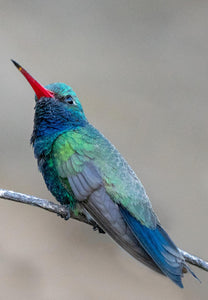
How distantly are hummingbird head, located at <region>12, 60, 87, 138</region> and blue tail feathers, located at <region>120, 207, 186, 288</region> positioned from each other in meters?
0.79

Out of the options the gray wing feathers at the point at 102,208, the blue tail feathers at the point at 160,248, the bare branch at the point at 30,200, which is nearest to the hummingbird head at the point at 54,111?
the gray wing feathers at the point at 102,208

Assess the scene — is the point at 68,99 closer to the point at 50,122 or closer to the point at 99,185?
the point at 50,122

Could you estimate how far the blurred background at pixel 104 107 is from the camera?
660 cm

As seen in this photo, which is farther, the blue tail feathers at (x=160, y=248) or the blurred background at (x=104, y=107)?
the blurred background at (x=104, y=107)

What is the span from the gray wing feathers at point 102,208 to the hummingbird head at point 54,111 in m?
0.41

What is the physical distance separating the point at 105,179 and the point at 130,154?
395 centimetres

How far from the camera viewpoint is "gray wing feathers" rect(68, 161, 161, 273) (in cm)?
322

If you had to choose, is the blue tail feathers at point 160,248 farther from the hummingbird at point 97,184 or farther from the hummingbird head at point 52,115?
the hummingbird head at point 52,115

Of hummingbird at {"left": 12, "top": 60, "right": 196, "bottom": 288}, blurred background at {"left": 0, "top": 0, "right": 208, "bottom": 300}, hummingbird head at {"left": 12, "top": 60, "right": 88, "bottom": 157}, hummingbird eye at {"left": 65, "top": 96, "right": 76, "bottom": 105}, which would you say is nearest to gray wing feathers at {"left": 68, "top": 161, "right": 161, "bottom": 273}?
hummingbird at {"left": 12, "top": 60, "right": 196, "bottom": 288}

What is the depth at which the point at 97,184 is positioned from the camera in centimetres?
344

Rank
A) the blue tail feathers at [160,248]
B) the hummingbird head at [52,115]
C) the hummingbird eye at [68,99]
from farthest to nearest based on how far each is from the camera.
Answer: the hummingbird eye at [68,99] < the hummingbird head at [52,115] < the blue tail feathers at [160,248]

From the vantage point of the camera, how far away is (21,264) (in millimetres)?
6527

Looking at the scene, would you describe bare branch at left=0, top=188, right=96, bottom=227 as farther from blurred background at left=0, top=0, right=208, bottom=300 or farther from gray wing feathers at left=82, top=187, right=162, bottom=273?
blurred background at left=0, top=0, right=208, bottom=300

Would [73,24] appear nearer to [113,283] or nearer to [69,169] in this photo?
[113,283]
